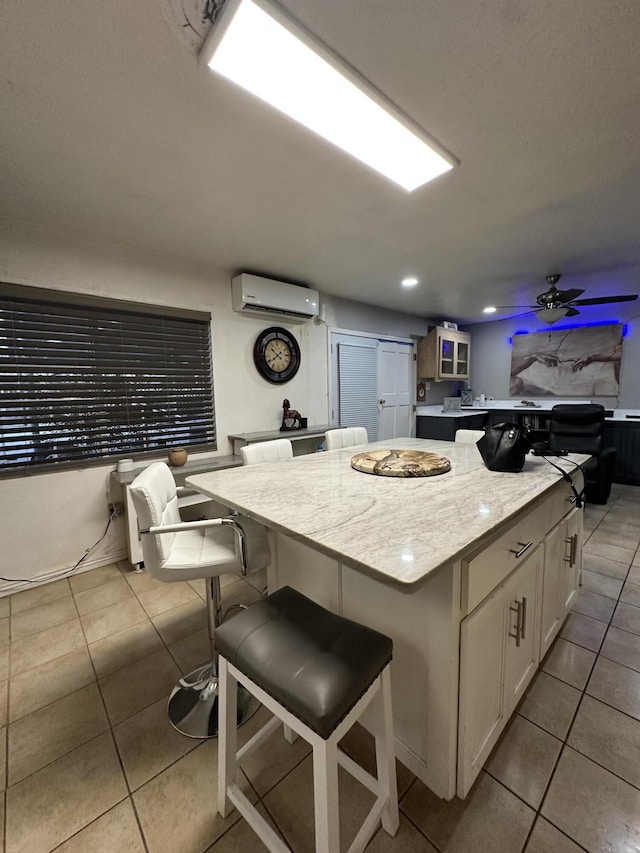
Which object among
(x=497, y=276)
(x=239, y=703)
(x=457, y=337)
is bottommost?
(x=239, y=703)

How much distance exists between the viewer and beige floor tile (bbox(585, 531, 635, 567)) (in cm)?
252

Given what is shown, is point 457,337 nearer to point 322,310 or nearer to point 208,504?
point 322,310

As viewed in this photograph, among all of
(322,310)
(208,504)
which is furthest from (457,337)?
(208,504)

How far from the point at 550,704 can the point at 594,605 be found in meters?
0.94

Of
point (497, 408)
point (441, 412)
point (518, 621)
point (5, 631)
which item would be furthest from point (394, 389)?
point (5, 631)

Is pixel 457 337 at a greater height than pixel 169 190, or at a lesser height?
lesser

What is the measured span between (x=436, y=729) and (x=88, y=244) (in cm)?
327

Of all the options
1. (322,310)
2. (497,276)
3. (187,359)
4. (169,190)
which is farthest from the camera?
(322,310)

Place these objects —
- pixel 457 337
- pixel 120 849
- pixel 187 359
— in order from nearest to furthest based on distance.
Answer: pixel 120 849, pixel 187 359, pixel 457 337

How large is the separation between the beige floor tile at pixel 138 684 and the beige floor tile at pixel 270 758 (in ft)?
1.48

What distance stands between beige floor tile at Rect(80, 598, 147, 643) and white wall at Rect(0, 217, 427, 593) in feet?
2.12

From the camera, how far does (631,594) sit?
2.10 meters

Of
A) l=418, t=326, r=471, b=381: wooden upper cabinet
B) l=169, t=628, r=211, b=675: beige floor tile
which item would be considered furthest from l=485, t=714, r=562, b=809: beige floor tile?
l=418, t=326, r=471, b=381: wooden upper cabinet

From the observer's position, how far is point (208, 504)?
2.73 m
